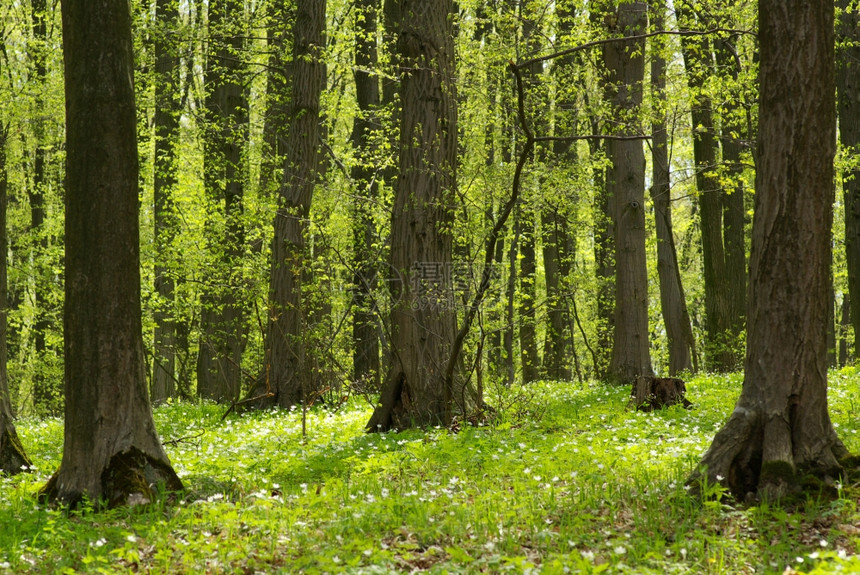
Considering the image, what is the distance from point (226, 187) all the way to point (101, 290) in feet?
33.3

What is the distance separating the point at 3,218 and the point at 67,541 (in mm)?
7364

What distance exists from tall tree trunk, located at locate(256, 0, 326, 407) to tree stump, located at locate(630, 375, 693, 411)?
5606 millimetres

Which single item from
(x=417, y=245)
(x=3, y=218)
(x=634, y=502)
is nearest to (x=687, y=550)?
(x=634, y=502)

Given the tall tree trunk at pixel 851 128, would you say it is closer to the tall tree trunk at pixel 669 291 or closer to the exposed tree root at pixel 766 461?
the tall tree trunk at pixel 669 291

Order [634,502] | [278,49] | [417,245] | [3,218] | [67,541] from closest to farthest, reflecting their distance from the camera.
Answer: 1. [67,541]
2. [634,502]
3. [417,245]
4. [3,218]
5. [278,49]

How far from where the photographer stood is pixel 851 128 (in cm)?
1428

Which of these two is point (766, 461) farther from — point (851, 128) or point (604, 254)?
point (604, 254)

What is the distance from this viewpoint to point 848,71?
1420 cm

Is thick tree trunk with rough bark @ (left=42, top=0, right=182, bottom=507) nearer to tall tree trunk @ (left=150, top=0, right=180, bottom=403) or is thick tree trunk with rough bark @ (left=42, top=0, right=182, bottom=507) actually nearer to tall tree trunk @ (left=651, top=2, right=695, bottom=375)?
tall tree trunk @ (left=150, top=0, right=180, bottom=403)

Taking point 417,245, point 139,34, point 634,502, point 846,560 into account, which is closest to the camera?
point 846,560

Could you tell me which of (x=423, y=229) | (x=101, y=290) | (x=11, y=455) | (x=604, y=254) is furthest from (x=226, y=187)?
(x=604, y=254)

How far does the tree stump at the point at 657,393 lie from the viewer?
10.5m

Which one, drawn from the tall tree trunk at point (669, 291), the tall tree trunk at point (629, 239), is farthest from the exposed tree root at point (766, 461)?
the tall tree trunk at point (669, 291)

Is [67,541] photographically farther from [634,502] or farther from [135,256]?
[634,502]
